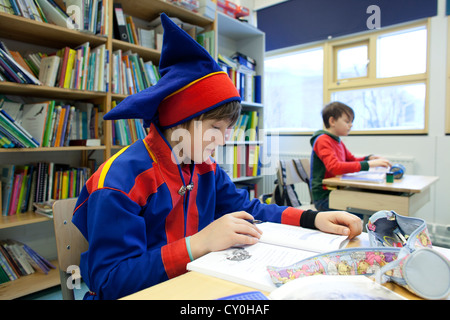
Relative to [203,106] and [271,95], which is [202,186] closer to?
[203,106]

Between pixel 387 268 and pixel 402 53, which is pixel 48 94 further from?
Result: pixel 402 53

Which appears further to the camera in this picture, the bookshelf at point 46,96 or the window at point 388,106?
the window at point 388,106

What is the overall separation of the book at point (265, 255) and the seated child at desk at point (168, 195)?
0.03m

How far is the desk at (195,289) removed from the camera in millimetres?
503

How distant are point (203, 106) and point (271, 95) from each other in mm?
3550

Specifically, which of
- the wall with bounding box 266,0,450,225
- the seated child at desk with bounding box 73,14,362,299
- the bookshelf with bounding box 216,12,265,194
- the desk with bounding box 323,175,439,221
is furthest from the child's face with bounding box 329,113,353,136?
the seated child at desk with bounding box 73,14,362,299

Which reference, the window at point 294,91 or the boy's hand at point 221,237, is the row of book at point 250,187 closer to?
the window at point 294,91

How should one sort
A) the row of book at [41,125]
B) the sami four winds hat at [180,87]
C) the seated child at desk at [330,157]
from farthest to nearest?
the seated child at desk at [330,157] → the row of book at [41,125] → the sami four winds hat at [180,87]

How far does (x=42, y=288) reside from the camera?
180 centimetres

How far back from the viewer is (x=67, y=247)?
34.4 inches

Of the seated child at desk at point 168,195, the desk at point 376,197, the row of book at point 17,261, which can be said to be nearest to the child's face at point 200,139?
the seated child at desk at point 168,195

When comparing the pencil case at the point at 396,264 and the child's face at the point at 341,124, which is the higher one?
the child's face at the point at 341,124
